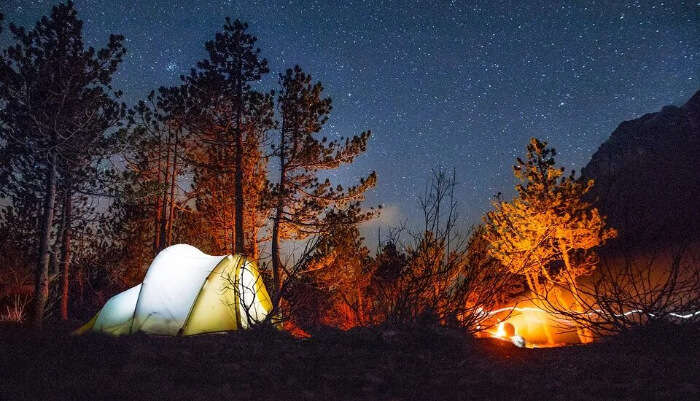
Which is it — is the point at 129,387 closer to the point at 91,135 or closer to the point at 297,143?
the point at 91,135

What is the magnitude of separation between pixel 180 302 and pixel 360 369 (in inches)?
236

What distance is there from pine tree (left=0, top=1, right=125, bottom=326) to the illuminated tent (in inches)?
105

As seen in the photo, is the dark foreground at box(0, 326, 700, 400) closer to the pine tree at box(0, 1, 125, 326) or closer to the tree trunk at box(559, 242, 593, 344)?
the tree trunk at box(559, 242, 593, 344)

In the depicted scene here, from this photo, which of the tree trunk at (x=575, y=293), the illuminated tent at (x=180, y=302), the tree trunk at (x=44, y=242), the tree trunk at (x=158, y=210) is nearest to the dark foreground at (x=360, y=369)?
the tree trunk at (x=575, y=293)

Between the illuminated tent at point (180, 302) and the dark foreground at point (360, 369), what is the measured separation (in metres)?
3.39

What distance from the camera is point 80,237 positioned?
48.3 ft

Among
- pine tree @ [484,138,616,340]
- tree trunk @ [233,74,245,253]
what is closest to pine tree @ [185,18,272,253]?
tree trunk @ [233,74,245,253]

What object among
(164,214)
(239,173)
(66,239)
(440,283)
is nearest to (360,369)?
(440,283)

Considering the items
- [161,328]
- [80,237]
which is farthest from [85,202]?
[161,328]

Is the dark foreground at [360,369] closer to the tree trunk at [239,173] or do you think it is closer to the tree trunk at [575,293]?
the tree trunk at [575,293]

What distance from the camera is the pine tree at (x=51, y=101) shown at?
9.73 m

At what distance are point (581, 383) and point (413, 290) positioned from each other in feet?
8.43

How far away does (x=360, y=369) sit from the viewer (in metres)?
3.76

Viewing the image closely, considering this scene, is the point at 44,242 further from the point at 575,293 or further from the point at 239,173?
the point at 575,293
